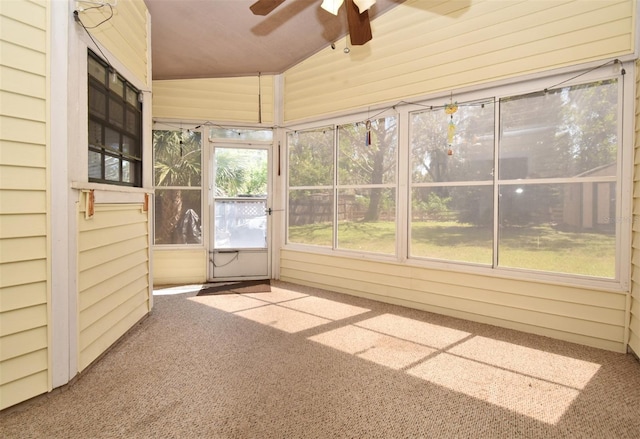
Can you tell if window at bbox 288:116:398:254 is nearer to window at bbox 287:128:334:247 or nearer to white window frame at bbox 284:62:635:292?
window at bbox 287:128:334:247

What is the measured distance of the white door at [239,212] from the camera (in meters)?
4.88

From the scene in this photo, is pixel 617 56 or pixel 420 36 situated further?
pixel 420 36

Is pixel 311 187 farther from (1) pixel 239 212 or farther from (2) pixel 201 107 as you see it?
(2) pixel 201 107

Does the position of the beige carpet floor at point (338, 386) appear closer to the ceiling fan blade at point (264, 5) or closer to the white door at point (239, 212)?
the white door at point (239, 212)

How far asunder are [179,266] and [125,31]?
9.53ft

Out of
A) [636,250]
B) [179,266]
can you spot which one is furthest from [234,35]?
[636,250]

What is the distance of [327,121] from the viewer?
443 cm

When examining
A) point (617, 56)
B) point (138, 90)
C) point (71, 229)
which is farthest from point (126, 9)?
point (617, 56)

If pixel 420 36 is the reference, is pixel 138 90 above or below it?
below

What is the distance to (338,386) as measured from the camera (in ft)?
6.92

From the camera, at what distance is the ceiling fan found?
7.32ft

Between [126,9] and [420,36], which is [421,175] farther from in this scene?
[126,9]

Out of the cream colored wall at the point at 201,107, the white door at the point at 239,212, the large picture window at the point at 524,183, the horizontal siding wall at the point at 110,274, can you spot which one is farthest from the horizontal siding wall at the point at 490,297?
the horizontal siding wall at the point at 110,274

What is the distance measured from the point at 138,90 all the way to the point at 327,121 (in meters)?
2.14
